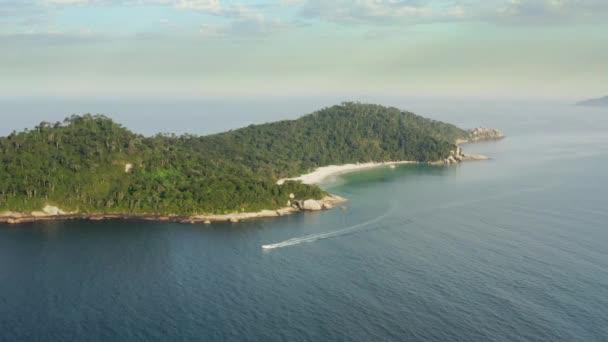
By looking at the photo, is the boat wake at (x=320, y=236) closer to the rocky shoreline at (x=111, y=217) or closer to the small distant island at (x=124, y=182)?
the small distant island at (x=124, y=182)

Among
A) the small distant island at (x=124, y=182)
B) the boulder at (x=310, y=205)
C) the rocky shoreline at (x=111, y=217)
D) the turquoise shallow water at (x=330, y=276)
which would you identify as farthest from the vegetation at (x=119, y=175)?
the turquoise shallow water at (x=330, y=276)

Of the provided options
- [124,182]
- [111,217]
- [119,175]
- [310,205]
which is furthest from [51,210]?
[310,205]

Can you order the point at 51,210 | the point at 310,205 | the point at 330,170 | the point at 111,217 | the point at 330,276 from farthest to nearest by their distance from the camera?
the point at 330,170, the point at 310,205, the point at 111,217, the point at 51,210, the point at 330,276

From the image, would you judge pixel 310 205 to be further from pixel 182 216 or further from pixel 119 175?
pixel 119 175

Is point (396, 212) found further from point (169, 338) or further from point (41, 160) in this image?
point (41, 160)

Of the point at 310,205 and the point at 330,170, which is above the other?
the point at 330,170

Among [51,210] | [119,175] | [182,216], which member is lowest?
[182,216]

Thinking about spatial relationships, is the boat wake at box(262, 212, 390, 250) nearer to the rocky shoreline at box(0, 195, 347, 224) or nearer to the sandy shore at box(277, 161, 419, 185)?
the rocky shoreline at box(0, 195, 347, 224)

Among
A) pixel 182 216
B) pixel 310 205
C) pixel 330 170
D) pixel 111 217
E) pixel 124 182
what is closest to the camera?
pixel 111 217
